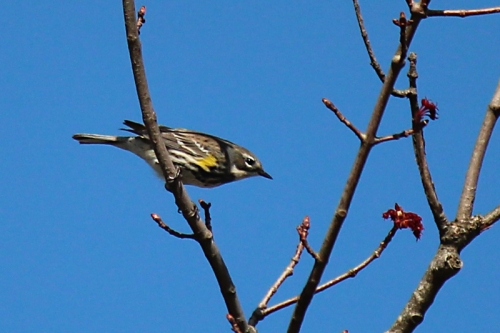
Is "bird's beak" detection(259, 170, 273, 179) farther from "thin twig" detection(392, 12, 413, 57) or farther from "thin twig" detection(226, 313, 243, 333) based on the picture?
"thin twig" detection(392, 12, 413, 57)

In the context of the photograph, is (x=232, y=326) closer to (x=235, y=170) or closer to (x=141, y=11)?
(x=141, y=11)

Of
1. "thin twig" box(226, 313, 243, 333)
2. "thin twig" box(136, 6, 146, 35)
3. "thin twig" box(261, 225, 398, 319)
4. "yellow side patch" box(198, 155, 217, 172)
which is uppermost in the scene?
"yellow side patch" box(198, 155, 217, 172)

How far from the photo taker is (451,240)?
354 centimetres

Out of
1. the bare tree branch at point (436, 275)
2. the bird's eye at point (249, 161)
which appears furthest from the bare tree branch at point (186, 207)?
the bird's eye at point (249, 161)

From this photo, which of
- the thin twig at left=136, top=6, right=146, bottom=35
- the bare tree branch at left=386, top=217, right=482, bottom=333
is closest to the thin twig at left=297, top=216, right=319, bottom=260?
the bare tree branch at left=386, top=217, right=482, bottom=333

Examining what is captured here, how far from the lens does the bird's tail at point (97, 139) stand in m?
8.83

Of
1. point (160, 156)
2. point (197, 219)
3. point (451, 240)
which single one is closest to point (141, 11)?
point (160, 156)

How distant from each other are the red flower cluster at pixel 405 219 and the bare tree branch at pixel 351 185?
0.61m

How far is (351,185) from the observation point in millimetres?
3070

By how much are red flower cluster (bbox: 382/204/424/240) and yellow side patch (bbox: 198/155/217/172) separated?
5282 mm

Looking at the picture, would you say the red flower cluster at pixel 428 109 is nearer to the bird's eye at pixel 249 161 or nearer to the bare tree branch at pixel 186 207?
the bare tree branch at pixel 186 207

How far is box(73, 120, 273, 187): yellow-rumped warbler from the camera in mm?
8594

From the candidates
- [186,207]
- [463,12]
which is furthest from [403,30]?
[186,207]

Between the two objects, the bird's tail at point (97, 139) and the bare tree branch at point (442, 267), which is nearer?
the bare tree branch at point (442, 267)
